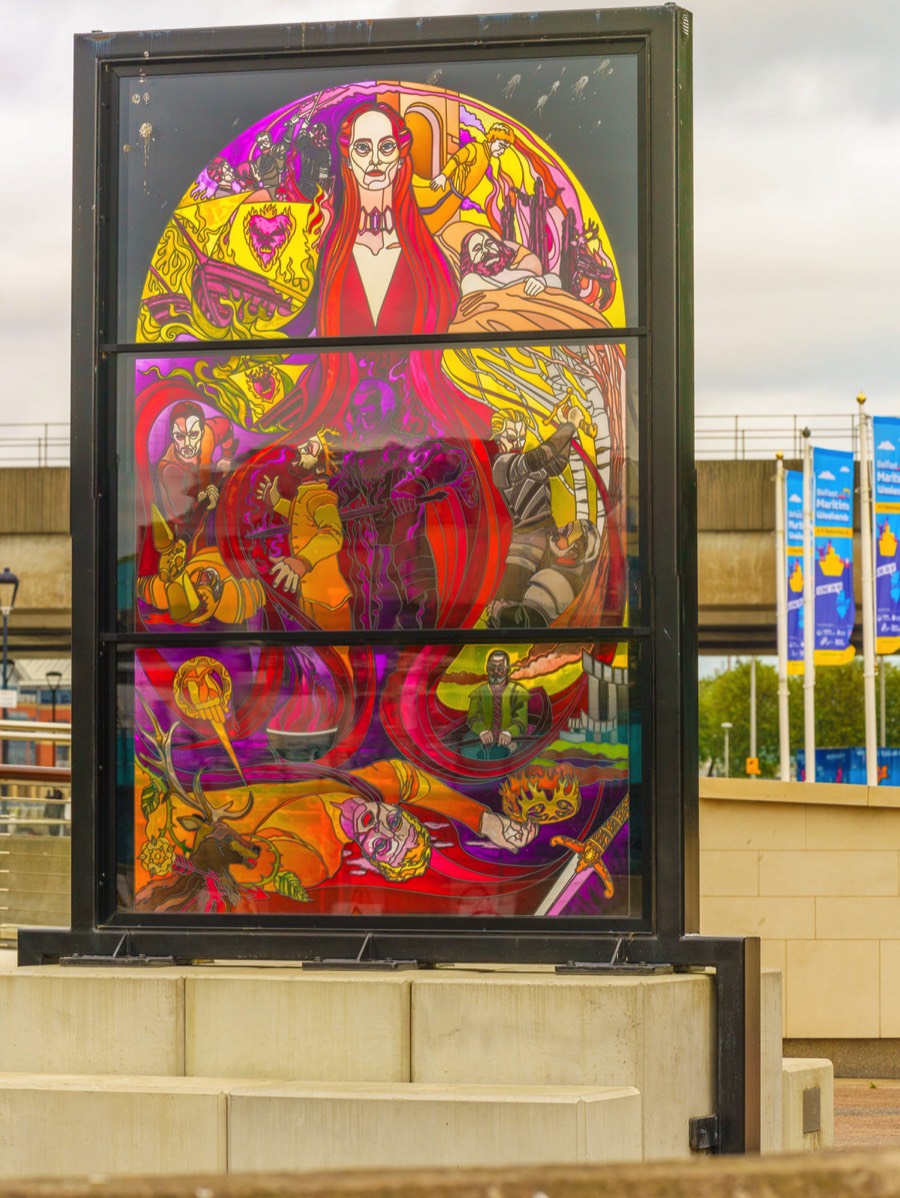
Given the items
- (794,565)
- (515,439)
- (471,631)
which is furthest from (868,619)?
(471,631)

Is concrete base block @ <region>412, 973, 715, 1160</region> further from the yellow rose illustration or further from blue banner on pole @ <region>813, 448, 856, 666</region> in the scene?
blue banner on pole @ <region>813, 448, 856, 666</region>

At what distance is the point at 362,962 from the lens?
646cm

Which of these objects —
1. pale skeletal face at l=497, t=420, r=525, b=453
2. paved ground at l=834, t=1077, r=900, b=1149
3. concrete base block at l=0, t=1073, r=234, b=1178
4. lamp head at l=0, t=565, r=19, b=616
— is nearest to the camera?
concrete base block at l=0, t=1073, r=234, b=1178

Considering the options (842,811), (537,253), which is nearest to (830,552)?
(842,811)

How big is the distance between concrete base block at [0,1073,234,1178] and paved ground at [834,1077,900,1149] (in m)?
4.81

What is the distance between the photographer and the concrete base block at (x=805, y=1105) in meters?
7.30

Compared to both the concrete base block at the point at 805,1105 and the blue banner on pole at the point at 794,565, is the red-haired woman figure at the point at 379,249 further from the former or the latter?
the blue banner on pole at the point at 794,565

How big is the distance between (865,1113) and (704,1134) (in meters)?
6.17

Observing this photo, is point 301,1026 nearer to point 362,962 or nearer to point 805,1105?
point 362,962

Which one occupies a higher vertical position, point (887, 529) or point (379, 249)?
point (379, 249)

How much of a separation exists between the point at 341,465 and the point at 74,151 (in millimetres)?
1819

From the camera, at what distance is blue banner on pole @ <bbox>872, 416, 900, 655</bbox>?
2764 centimetres

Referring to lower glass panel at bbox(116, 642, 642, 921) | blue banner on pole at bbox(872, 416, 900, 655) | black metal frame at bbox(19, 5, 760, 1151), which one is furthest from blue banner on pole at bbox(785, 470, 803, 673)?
lower glass panel at bbox(116, 642, 642, 921)

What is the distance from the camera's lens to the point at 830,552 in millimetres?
30062
